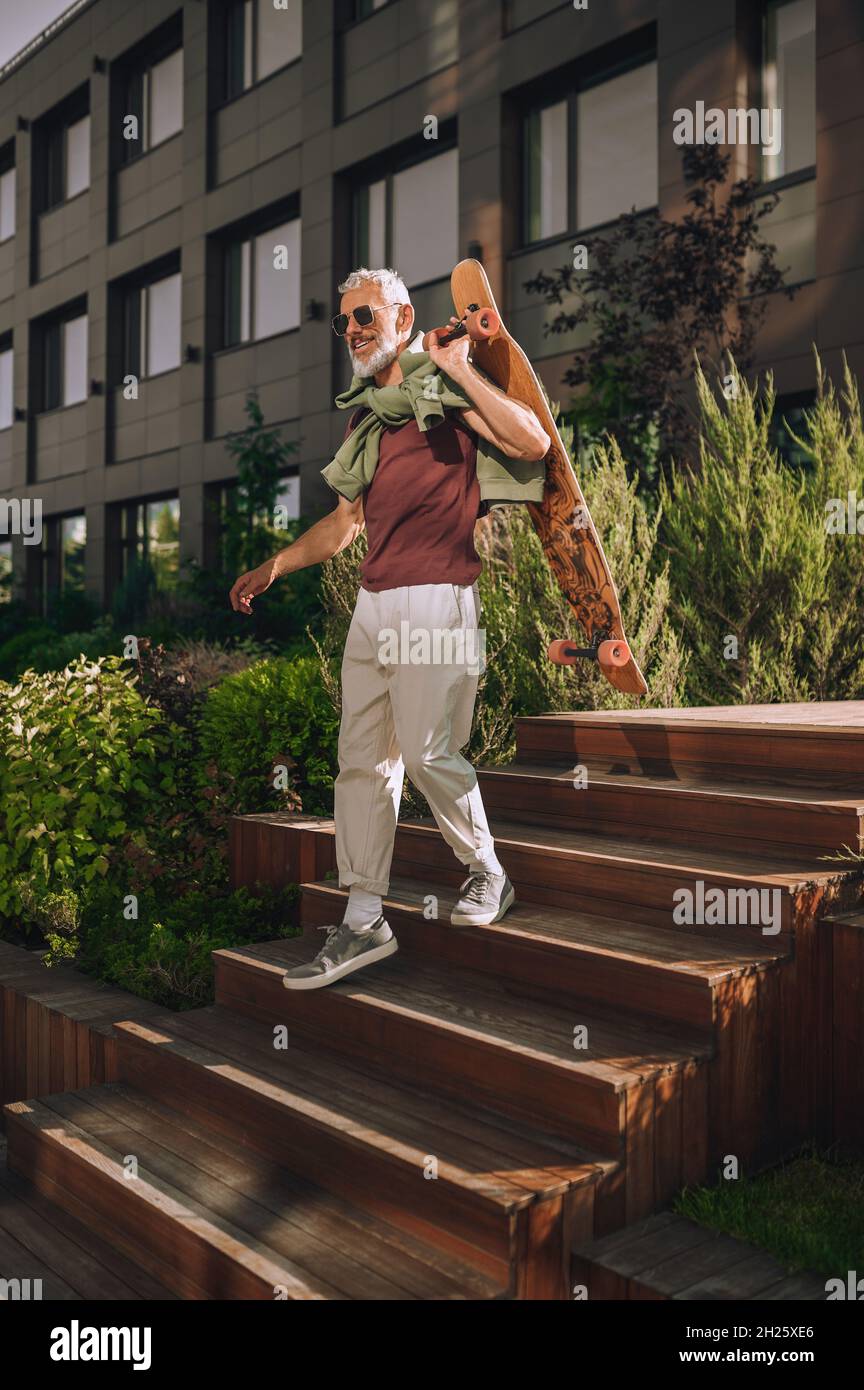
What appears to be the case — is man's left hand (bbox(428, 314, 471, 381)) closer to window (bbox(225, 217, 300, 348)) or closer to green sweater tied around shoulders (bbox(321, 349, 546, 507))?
green sweater tied around shoulders (bbox(321, 349, 546, 507))

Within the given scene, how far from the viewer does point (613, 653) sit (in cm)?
387

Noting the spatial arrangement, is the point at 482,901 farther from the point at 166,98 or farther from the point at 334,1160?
the point at 166,98

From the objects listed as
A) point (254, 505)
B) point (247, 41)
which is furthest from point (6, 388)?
point (254, 505)

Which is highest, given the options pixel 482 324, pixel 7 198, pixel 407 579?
pixel 7 198

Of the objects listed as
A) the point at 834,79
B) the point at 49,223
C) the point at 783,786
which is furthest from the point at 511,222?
the point at 49,223

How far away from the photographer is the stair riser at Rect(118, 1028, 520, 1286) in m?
2.69

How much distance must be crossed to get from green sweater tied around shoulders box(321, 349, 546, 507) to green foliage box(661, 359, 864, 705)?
3.25 metres

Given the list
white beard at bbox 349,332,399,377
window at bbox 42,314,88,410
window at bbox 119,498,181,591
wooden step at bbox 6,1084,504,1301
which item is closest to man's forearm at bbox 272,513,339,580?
white beard at bbox 349,332,399,377

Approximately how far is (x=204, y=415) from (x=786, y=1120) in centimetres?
1603

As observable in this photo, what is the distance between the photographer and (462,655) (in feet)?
11.7

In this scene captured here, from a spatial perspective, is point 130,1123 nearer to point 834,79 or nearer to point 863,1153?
point 863,1153

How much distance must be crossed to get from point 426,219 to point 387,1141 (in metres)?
13.3

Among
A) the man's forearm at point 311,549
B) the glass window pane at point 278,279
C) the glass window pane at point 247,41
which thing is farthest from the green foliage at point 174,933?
the glass window pane at point 247,41

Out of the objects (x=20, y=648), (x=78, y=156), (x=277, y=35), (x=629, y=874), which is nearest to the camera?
(x=629, y=874)
